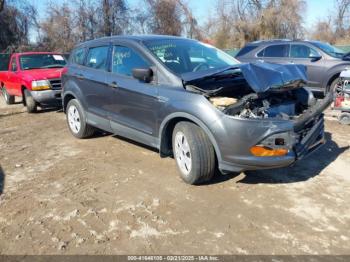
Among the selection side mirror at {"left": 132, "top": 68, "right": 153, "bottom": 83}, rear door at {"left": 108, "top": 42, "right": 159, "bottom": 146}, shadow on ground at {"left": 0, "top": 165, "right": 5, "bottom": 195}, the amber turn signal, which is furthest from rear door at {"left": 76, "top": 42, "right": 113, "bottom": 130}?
the amber turn signal

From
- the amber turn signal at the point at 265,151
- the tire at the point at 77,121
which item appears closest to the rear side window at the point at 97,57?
the tire at the point at 77,121

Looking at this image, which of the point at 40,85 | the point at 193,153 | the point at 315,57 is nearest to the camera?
the point at 193,153

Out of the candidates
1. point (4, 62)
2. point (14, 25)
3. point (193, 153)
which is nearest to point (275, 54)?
point (193, 153)

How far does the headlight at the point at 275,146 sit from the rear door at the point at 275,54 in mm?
6836

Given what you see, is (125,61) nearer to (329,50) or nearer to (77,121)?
(77,121)

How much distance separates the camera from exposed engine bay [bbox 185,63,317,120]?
413 centimetres

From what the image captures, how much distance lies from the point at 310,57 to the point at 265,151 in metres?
6.89

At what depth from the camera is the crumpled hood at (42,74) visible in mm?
9547

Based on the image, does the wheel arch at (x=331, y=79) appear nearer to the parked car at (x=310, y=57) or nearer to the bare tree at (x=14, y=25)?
the parked car at (x=310, y=57)

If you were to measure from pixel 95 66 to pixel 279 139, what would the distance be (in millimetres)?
3416

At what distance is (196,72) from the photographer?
175 inches

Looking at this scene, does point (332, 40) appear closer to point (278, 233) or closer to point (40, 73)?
point (40, 73)

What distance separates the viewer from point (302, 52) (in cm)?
1020

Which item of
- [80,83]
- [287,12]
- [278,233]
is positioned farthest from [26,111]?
[287,12]
